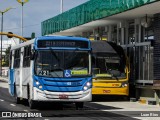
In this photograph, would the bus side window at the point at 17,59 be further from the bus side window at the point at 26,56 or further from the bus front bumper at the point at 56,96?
the bus front bumper at the point at 56,96

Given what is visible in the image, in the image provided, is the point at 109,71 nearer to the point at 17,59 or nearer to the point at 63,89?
the point at 17,59

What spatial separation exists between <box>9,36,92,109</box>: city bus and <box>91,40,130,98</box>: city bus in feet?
24.2

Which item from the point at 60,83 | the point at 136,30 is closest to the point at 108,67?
the point at 136,30

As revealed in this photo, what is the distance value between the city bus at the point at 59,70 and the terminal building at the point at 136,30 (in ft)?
16.7

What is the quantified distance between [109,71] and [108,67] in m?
0.22

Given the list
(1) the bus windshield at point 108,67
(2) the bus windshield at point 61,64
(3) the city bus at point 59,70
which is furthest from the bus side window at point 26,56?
(1) the bus windshield at point 108,67

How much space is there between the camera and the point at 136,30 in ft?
106

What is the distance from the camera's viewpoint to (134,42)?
3234 cm

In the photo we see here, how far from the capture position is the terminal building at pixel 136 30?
2792 centimetres

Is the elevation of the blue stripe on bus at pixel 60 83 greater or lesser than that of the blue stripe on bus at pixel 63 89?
greater

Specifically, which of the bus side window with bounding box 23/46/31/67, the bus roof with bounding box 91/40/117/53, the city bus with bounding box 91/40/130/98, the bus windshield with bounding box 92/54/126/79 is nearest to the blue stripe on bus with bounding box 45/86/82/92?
the bus side window with bounding box 23/46/31/67

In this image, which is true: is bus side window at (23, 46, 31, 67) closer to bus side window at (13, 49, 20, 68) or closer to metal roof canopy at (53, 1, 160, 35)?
bus side window at (13, 49, 20, 68)

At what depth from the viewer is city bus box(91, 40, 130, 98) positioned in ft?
93.4

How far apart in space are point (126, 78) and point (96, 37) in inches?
486
